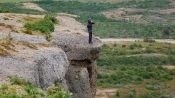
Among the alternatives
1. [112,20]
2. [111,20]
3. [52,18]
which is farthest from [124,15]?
[52,18]

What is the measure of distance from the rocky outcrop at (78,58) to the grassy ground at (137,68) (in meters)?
45.8

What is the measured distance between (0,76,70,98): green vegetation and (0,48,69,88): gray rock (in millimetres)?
563

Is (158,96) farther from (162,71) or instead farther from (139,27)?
(139,27)

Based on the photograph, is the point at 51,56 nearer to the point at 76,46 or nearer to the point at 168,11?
the point at 76,46

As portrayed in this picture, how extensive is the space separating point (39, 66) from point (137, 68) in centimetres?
7031

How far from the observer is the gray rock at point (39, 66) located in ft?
56.0

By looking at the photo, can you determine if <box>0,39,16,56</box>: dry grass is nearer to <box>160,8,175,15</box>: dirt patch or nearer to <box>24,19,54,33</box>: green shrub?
<box>24,19,54,33</box>: green shrub

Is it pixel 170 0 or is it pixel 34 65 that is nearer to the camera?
pixel 34 65

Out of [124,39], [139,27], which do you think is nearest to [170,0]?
[139,27]

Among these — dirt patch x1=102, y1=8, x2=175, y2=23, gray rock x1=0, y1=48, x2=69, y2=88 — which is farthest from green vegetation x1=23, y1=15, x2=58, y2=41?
dirt patch x1=102, y1=8, x2=175, y2=23

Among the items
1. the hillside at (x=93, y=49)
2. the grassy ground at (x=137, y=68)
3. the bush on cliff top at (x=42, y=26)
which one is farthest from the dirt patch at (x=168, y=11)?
the bush on cliff top at (x=42, y=26)

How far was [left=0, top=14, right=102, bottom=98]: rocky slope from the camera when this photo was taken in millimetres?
17859

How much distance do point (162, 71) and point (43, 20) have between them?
62.4 m

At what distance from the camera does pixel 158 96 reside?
230 ft
